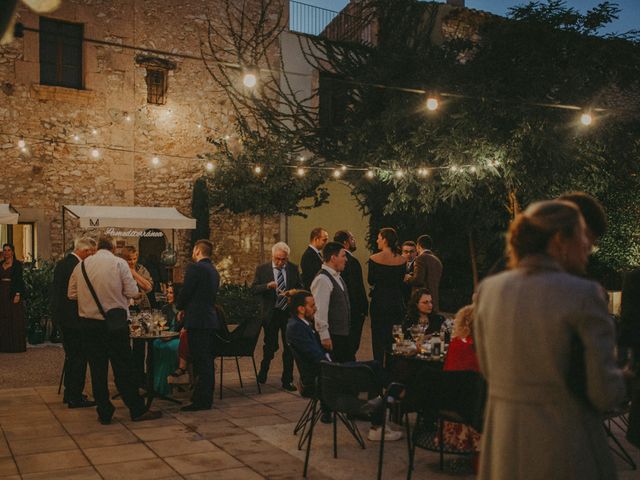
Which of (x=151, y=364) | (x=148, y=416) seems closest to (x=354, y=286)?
(x=151, y=364)

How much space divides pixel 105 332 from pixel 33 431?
93 cm

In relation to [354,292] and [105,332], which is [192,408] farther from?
[354,292]

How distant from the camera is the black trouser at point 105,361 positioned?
5680 millimetres

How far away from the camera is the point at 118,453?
4883mm

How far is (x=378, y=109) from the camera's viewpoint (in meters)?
14.8

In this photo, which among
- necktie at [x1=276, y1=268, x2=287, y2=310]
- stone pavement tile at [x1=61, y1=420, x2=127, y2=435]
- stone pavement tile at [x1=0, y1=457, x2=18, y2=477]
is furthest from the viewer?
necktie at [x1=276, y1=268, x2=287, y2=310]

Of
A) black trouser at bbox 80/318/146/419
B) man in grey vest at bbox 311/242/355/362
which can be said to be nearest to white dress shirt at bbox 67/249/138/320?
black trouser at bbox 80/318/146/419

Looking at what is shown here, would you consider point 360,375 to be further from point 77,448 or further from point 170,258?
point 170,258

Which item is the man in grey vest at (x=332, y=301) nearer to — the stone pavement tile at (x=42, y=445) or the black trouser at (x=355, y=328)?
the black trouser at (x=355, y=328)

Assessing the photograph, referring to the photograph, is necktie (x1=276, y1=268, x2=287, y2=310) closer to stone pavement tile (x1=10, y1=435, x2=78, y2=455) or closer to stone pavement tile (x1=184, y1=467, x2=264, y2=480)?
stone pavement tile (x1=10, y1=435, x2=78, y2=455)

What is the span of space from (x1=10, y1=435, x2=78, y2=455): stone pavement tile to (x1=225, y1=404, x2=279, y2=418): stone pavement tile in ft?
4.63

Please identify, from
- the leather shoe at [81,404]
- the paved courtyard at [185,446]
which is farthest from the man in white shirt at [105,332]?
the leather shoe at [81,404]

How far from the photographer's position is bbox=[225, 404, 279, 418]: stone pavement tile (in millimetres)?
6043

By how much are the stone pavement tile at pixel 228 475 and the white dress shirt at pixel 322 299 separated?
53.8 inches
